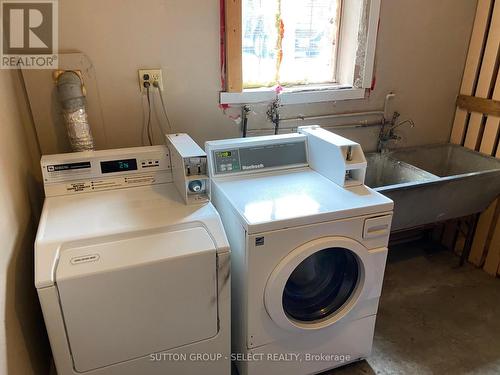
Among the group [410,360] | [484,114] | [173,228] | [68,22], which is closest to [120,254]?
[173,228]

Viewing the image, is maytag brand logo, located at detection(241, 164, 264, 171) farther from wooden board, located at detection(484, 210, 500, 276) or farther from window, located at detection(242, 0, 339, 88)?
wooden board, located at detection(484, 210, 500, 276)

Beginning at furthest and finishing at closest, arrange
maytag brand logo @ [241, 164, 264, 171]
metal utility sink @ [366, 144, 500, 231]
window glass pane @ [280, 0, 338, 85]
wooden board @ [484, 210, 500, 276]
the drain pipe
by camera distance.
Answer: wooden board @ [484, 210, 500, 276] → window glass pane @ [280, 0, 338, 85] → metal utility sink @ [366, 144, 500, 231] → maytag brand logo @ [241, 164, 264, 171] → the drain pipe

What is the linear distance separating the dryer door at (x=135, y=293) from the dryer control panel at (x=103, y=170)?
1.37 ft

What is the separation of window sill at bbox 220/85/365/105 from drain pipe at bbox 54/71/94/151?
70 cm

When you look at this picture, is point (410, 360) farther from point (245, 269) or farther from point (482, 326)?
point (245, 269)

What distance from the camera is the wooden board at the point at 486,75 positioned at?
234 cm

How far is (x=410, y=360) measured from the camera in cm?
193

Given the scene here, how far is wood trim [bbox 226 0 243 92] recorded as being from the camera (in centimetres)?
190

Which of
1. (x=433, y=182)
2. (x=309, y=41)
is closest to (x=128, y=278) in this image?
(x=433, y=182)

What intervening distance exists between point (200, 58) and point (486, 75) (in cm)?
183

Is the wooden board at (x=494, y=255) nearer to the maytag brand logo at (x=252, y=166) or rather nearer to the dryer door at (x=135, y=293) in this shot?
the maytag brand logo at (x=252, y=166)

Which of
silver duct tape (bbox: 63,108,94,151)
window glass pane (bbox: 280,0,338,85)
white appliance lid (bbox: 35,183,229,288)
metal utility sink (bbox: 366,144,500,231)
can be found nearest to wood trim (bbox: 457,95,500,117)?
metal utility sink (bbox: 366,144,500,231)

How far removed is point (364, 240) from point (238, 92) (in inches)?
40.8

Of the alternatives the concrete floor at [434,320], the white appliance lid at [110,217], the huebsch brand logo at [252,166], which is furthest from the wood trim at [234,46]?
the concrete floor at [434,320]
